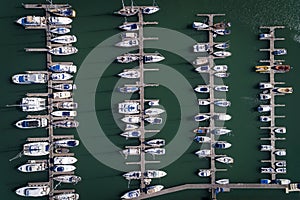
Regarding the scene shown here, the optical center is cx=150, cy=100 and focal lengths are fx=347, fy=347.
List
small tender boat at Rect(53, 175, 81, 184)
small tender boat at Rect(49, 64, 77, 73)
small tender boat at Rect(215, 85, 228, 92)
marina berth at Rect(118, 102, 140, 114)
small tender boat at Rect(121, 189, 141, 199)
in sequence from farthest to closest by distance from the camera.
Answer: small tender boat at Rect(215, 85, 228, 92) < marina berth at Rect(118, 102, 140, 114) < small tender boat at Rect(121, 189, 141, 199) < small tender boat at Rect(49, 64, 77, 73) < small tender boat at Rect(53, 175, 81, 184)

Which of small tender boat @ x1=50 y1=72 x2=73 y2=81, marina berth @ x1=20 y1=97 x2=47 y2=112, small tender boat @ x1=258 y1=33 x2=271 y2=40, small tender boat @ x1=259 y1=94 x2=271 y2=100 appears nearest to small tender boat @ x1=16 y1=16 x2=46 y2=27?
small tender boat @ x1=50 y1=72 x2=73 y2=81

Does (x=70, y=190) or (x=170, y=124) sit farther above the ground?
(x=170, y=124)

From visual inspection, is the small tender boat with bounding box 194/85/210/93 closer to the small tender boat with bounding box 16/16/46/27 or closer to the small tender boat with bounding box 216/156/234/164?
the small tender boat with bounding box 216/156/234/164

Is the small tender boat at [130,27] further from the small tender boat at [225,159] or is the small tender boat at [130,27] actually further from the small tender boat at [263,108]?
the small tender boat at [225,159]

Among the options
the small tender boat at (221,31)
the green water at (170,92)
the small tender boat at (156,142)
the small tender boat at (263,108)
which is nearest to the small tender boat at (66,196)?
the green water at (170,92)

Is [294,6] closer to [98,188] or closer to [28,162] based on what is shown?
[98,188]

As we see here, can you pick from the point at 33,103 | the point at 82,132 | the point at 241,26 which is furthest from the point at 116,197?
the point at 241,26

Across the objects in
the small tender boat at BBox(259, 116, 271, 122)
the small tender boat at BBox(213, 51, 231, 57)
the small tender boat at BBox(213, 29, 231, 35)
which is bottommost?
the small tender boat at BBox(259, 116, 271, 122)
